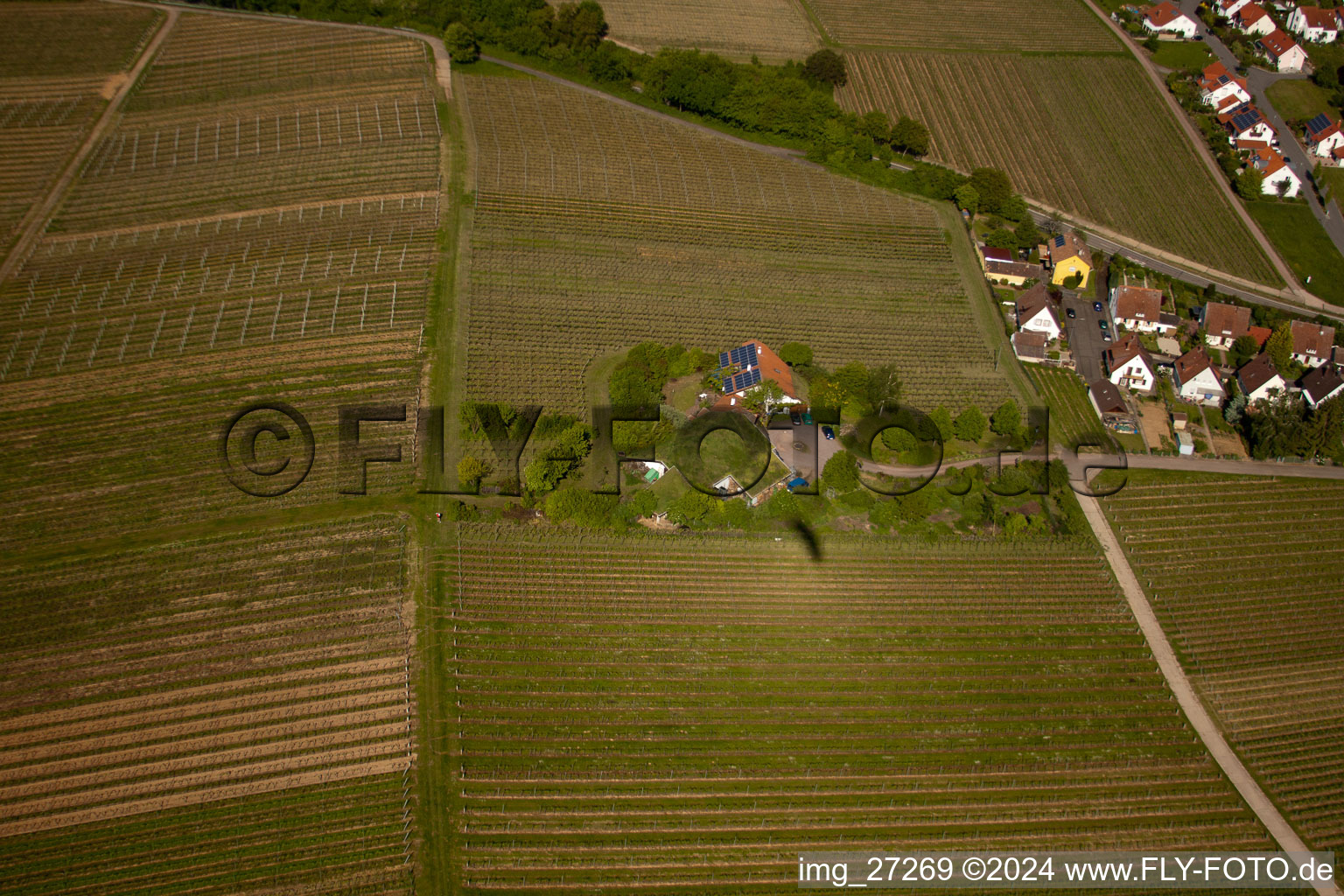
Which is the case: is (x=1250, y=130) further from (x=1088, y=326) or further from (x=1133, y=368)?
(x=1133, y=368)

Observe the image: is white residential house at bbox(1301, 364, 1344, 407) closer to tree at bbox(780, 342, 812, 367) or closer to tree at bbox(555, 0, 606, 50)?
tree at bbox(780, 342, 812, 367)

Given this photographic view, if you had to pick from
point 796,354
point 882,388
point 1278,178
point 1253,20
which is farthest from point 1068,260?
point 1253,20

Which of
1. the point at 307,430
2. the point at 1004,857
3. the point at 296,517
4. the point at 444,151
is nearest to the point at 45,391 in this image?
the point at 307,430

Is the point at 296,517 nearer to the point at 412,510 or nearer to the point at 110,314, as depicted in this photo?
the point at 412,510

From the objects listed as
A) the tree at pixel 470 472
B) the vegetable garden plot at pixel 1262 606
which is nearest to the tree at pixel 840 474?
the vegetable garden plot at pixel 1262 606

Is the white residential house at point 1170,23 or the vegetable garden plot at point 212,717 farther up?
the white residential house at point 1170,23

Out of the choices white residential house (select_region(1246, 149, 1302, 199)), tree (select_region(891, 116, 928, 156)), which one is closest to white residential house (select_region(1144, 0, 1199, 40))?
white residential house (select_region(1246, 149, 1302, 199))

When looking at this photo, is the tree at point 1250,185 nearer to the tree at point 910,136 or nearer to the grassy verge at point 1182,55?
the grassy verge at point 1182,55
